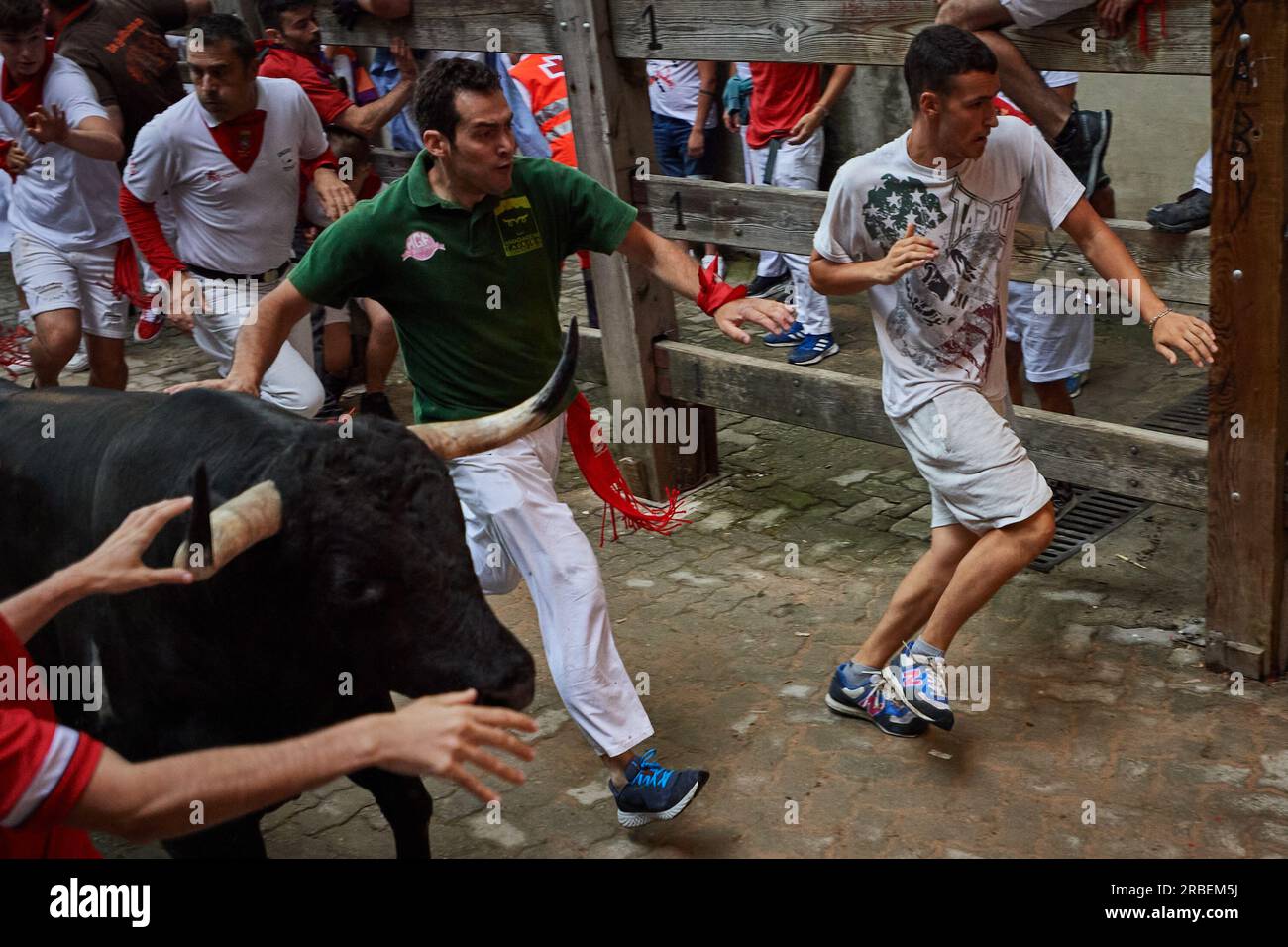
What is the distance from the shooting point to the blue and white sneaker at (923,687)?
4930 millimetres

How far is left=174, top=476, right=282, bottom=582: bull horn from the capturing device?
129 inches

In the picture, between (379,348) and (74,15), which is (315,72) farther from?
(379,348)

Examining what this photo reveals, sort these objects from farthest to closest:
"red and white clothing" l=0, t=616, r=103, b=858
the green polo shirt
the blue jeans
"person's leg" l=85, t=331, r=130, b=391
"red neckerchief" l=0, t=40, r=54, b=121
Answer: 1. the blue jeans
2. "person's leg" l=85, t=331, r=130, b=391
3. "red neckerchief" l=0, t=40, r=54, b=121
4. the green polo shirt
5. "red and white clothing" l=0, t=616, r=103, b=858

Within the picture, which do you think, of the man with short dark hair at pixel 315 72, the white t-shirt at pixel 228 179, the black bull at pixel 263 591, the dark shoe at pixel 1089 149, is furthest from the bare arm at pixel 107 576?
the man with short dark hair at pixel 315 72

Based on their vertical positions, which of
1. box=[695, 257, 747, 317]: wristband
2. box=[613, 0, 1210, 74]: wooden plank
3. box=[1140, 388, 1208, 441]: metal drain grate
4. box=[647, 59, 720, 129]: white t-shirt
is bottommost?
box=[1140, 388, 1208, 441]: metal drain grate

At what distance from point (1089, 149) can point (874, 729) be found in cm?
264

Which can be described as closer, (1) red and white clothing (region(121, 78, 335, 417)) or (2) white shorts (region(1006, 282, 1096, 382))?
(2) white shorts (region(1006, 282, 1096, 382))

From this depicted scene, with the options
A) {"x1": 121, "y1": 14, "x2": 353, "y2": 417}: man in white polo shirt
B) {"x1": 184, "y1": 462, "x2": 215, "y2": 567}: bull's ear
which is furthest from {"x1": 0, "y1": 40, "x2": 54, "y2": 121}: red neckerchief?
{"x1": 184, "y1": 462, "x2": 215, "y2": 567}: bull's ear

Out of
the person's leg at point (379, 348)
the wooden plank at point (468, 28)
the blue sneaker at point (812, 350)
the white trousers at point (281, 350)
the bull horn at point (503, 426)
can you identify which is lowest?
the blue sneaker at point (812, 350)

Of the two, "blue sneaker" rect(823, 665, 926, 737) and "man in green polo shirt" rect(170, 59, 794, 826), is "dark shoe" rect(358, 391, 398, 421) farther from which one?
"blue sneaker" rect(823, 665, 926, 737)

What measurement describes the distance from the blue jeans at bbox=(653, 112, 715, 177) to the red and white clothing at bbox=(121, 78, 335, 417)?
3613 mm

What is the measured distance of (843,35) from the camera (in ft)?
19.3

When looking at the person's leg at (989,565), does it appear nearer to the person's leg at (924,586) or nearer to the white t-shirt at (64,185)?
the person's leg at (924,586)

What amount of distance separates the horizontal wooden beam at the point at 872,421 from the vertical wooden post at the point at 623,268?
0.50 feet
